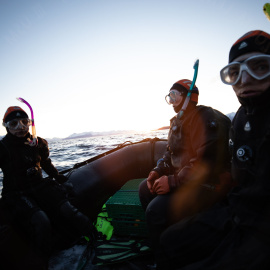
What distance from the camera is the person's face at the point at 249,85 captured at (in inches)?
48.7

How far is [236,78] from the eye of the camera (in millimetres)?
1407

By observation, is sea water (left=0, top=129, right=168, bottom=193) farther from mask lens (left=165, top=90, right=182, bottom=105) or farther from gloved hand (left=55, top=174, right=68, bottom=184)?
→ mask lens (left=165, top=90, right=182, bottom=105)

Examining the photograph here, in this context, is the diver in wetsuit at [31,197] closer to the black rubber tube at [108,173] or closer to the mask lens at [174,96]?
the black rubber tube at [108,173]

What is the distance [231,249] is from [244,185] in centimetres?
45

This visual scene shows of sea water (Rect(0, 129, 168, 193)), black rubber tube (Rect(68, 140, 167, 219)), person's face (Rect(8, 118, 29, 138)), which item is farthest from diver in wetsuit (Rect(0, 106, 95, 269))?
sea water (Rect(0, 129, 168, 193))

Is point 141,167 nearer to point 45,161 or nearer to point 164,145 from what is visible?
point 164,145

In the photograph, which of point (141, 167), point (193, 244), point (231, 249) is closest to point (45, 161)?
point (141, 167)

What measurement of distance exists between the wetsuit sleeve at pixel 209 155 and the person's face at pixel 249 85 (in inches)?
23.4

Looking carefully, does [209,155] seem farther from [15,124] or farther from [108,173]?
[15,124]

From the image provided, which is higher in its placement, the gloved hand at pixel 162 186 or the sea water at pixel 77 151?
the gloved hand at pixel 162 186

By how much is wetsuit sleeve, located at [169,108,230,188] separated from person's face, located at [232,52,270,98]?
0.60 metres

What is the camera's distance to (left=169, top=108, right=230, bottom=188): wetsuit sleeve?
72.1 inches

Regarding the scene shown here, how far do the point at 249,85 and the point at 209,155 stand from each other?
829 mm

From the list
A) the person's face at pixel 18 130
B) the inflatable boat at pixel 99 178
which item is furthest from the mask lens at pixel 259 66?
the person's face at pixel 18 130
